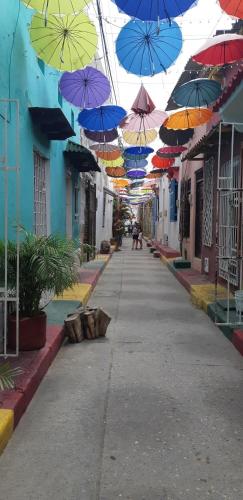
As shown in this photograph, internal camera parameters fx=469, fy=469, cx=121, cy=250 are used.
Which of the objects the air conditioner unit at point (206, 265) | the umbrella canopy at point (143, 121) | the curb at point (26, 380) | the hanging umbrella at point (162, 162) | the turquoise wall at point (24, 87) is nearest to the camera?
the curb at point (26, 380)

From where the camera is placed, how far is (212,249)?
11.2 meters

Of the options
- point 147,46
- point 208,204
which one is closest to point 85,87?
point 147,46

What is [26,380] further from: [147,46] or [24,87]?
[147,46]

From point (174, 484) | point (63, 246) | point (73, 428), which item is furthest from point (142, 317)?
point (174, 484)

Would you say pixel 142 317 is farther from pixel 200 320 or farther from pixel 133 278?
pixel 133 278

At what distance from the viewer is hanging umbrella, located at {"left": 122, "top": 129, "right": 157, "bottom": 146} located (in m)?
12.9

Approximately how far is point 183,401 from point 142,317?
12.6ft

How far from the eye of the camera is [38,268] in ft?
16.8

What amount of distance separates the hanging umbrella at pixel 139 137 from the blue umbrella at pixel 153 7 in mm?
7030

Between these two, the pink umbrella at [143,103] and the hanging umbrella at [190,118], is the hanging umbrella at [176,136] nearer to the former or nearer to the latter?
the pink umbrella at [143,103]

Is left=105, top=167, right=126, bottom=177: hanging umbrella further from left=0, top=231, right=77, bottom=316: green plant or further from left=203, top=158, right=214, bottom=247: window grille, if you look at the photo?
left=0, top=231, right=77, bottom=316: green plant

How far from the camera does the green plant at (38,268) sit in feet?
16.8

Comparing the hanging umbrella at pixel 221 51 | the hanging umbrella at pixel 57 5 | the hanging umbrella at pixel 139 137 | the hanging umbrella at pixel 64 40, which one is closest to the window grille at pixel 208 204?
the hanging umbrella at pixel 139 137

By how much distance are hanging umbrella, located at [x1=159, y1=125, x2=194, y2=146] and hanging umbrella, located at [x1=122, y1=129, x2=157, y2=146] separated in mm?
330
